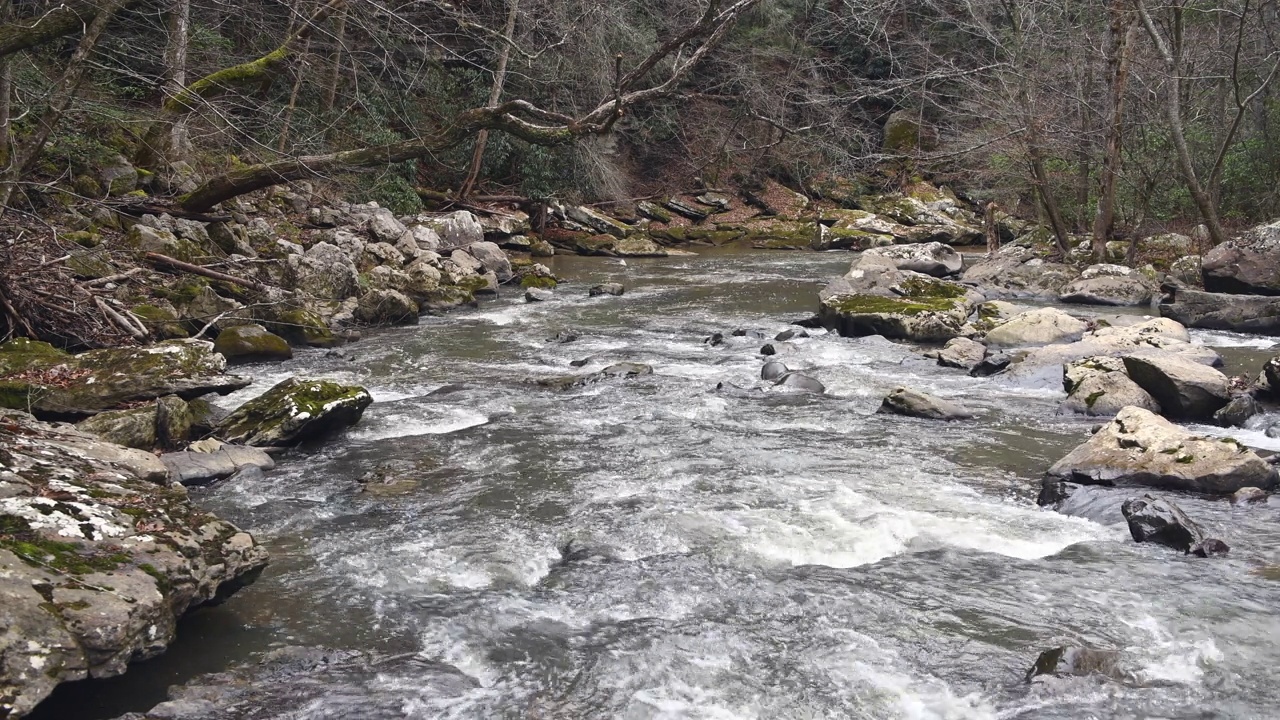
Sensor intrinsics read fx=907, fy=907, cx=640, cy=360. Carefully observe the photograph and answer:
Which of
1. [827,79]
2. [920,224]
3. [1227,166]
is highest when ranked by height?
[827,79]

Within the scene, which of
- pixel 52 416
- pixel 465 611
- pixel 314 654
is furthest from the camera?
pixel 52 416

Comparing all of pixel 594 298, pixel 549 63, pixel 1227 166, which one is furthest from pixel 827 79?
pixel 594 298

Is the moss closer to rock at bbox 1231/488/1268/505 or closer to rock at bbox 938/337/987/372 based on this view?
rock at bbox 938/337/987/372

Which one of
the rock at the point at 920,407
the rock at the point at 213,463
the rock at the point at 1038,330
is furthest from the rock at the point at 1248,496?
the rock at the point at 213,463

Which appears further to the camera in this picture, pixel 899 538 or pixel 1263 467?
pixel 1263 467

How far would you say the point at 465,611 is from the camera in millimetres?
4574

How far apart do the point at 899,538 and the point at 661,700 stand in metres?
2.29

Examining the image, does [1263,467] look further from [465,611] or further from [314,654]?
[314,654]

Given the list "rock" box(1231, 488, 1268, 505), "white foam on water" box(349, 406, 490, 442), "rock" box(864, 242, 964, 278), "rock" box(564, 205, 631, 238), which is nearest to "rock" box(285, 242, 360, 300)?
"white foam on water" box(349, 406, 490, 442)

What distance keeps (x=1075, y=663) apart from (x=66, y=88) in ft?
23.7

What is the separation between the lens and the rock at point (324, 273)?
44.3ft

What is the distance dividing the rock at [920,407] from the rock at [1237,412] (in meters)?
2.06

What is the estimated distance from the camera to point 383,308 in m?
13.6

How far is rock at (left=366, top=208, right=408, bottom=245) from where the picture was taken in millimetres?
16859
